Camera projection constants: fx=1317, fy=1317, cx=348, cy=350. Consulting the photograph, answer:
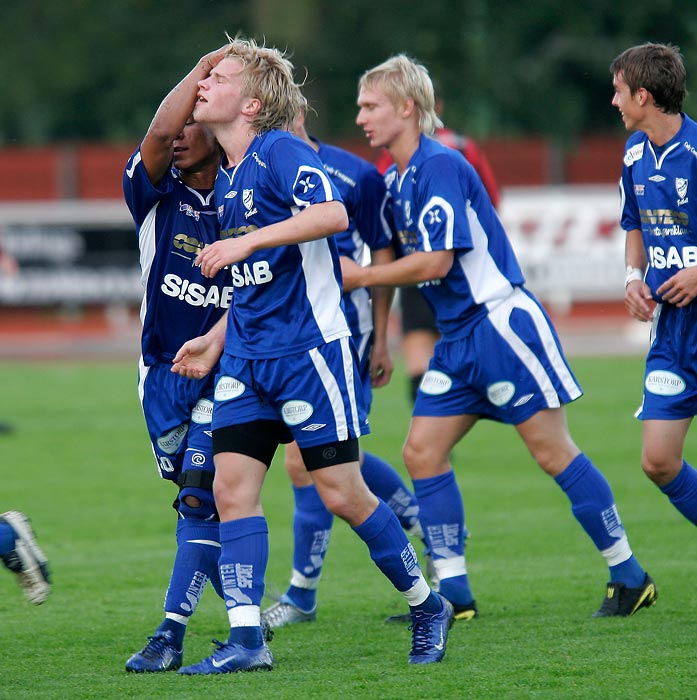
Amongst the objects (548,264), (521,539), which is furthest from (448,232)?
(548,264)

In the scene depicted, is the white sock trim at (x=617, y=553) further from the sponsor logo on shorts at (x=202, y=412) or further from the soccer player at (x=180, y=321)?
the sponsor logo on shorts at (x=202, y=412)

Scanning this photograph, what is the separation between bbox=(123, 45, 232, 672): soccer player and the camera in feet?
15.7

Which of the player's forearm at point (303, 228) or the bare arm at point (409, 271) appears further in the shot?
the bare arm at point (409, 271)

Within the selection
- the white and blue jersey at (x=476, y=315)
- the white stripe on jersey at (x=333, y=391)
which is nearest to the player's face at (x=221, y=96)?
the white stripe on jersey at (x=333, y=391)

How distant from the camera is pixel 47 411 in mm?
13492

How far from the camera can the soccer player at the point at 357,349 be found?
5.78m

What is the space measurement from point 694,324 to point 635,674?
156 cm

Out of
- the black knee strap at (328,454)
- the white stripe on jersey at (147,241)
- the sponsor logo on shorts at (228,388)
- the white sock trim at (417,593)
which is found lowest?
the white sock trim at (417,593)

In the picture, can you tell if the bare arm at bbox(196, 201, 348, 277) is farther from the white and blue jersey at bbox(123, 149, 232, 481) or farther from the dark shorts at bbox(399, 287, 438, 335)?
the dark shorts at bbox(399, 287, 438, 335)

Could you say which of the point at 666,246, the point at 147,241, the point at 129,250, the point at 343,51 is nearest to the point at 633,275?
the point at 666,246

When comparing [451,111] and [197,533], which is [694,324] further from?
[451,111]

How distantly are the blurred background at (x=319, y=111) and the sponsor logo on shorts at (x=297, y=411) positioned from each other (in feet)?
54.3

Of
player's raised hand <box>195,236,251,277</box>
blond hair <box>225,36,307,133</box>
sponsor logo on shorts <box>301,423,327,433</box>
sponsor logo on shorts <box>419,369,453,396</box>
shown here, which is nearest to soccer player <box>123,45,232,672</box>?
blond hair <box>225,36,307,133</box>

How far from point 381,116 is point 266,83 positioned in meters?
1.06
